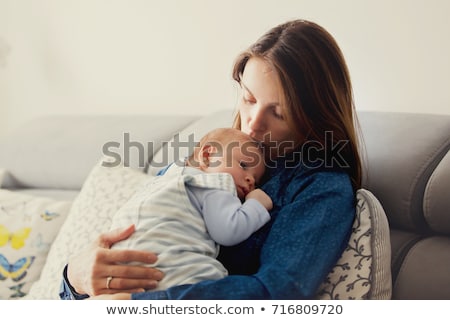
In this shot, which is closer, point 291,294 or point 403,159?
point 291,294

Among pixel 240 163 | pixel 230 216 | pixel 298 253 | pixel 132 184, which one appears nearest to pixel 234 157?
pixel 240 163

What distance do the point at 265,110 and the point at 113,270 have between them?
16.3 inches

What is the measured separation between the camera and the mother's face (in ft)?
3.54

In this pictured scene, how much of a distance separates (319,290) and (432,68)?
0.53 m

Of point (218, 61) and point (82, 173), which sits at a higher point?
point (218, 61)

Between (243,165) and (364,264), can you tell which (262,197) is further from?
(364,264)

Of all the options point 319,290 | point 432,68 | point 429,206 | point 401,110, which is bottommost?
point 319,290

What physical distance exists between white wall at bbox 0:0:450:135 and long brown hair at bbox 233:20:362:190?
197 millimetres

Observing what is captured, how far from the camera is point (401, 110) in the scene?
4.06ft

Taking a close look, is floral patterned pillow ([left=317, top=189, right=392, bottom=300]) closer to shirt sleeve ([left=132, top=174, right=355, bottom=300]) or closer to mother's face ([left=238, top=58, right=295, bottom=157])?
shirt sleeve ([left=132, top=174, right=355, bottom=300])

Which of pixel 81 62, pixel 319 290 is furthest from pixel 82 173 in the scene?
pixel 319 290

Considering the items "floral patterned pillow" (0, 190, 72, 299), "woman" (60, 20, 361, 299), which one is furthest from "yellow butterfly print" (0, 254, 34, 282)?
"woman" (60, 20, 361, 299)

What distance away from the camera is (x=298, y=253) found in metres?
0.89
